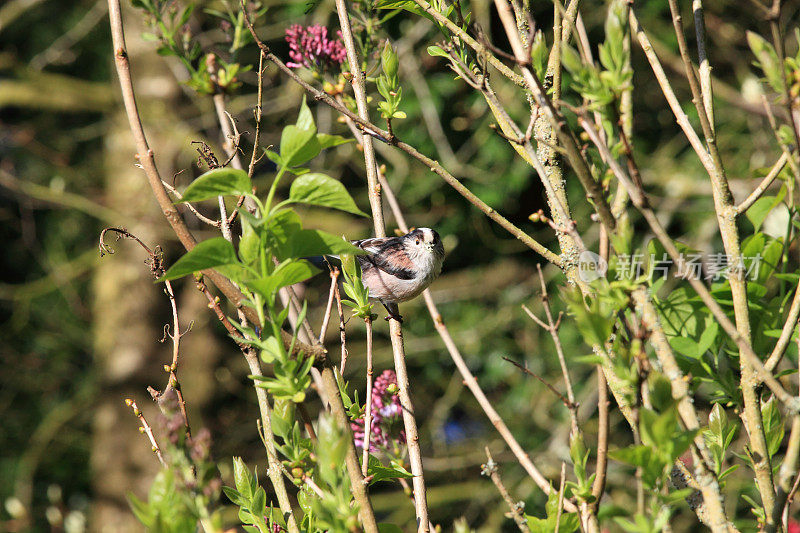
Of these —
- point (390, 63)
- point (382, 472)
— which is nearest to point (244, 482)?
point (382, 472)

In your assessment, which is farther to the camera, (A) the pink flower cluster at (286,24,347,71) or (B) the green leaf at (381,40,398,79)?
(A) the pink flower cluster at (286,24,347,71)

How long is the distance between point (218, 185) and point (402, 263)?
5.32 ft

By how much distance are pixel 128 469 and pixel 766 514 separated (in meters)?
4.44

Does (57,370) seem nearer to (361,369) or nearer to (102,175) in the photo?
(102,175)

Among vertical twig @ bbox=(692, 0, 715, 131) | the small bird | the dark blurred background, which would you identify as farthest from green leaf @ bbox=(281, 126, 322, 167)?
the dark blurred background

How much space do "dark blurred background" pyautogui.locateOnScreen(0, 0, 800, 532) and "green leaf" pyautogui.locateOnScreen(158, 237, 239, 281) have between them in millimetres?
3750

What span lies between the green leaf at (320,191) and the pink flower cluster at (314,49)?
69cm

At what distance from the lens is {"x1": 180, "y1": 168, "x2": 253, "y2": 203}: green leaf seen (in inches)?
33.0

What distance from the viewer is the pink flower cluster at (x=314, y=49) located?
4.94 feet

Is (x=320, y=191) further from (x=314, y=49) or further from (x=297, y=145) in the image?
(x=314, y=49)

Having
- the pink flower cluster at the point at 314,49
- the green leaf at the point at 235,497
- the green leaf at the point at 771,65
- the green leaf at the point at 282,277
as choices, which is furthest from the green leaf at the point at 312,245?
the pink flower cluster at the point at 314,49

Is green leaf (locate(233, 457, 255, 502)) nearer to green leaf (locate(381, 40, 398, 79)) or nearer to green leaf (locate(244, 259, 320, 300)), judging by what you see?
green leaf (locate(244, 259, 320, 300))

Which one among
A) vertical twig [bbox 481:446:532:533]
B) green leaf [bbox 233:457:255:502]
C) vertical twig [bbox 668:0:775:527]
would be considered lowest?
vertical twig [bbox 481:446:532:533]

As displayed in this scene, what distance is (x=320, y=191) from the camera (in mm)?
886
